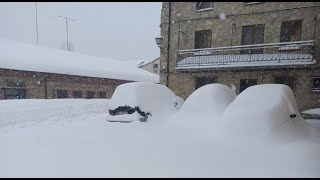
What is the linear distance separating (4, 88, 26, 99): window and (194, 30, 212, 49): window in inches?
465

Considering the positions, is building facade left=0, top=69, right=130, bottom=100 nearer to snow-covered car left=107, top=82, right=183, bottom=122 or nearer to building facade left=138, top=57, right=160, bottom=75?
snow-covered car left=107, top=82, right=183, bottom=122

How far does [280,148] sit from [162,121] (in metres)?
3.94

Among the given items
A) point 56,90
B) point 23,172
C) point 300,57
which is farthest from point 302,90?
point 56,90

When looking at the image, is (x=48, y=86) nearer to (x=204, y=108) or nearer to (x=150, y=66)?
(x=204, y=108)

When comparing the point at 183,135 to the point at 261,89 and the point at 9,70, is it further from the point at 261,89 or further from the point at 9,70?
the point at 9,70

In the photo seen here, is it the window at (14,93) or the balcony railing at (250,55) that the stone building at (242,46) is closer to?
the balcony railing at (250,55)

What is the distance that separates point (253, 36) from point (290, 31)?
195cm

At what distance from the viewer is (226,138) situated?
5426mm

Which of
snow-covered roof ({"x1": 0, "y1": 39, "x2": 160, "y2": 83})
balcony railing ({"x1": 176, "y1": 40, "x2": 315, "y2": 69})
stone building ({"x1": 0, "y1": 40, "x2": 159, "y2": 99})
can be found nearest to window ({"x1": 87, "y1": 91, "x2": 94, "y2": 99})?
stone building ({"x1": 0, "y1": 40, "x2": 159, "y2": 99})

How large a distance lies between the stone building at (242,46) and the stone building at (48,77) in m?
6.63

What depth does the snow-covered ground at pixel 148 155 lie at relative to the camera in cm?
381

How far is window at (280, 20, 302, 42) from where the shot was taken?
1389cm

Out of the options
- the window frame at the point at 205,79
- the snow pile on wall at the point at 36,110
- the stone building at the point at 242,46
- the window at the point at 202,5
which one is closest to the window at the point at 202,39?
the stone building at the point at 242,46

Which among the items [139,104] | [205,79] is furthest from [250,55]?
[139,104]
